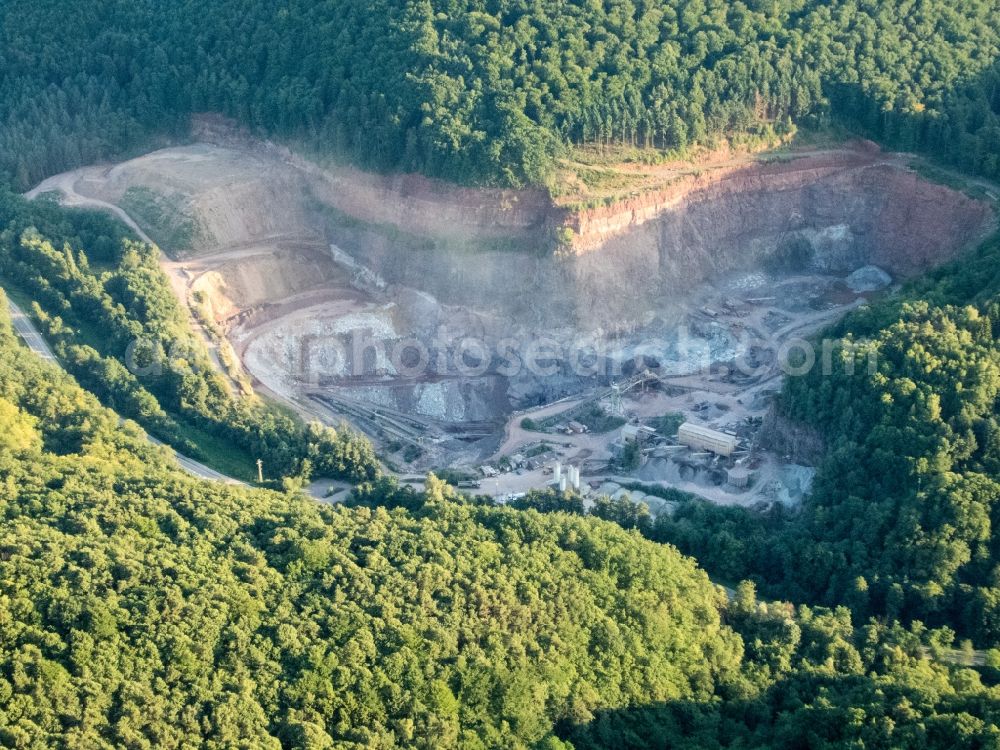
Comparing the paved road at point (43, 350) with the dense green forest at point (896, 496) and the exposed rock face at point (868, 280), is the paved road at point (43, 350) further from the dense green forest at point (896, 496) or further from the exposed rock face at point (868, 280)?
the exposed rock face at point (868, 280)

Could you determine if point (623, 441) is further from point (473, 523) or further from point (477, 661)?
point (477, 661)

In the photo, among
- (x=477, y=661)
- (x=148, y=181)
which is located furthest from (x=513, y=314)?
(x=477, y=661)

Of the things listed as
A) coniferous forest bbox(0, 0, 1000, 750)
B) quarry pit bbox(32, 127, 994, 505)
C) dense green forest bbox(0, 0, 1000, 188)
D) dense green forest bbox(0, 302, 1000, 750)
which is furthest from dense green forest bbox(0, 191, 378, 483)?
dense green forest bbox(0, 302, 1000, 750)

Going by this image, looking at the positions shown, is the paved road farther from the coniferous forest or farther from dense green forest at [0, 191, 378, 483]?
the coniferous forest

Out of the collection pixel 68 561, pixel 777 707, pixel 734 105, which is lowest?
pixel 777 707

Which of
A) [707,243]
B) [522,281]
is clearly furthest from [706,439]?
[707,243]

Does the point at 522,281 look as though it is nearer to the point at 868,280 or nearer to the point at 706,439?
the point at 706,439
